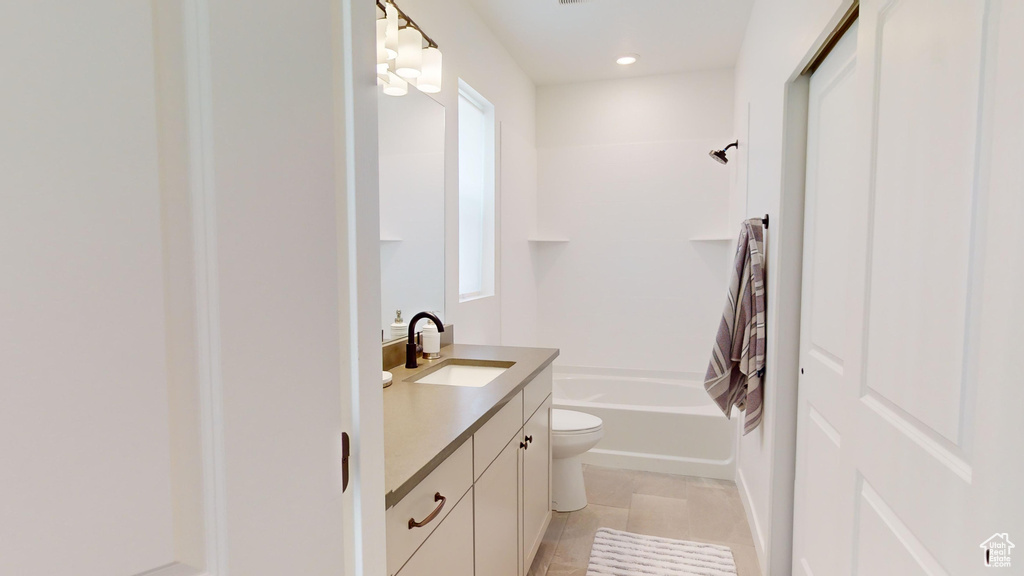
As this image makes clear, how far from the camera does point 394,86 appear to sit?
78.2 inches

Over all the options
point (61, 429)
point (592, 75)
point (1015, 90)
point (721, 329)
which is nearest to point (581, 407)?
point (721, 329)

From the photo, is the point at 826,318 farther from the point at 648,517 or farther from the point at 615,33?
the point at 615,33

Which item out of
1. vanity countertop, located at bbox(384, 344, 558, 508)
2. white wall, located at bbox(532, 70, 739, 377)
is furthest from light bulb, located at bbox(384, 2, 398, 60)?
white wall, located at bbox(532, 70, 739, 377)

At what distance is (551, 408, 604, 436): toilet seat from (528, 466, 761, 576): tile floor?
0.44 metres

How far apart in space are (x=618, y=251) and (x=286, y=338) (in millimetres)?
3524

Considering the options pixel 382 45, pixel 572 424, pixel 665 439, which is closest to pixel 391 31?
pixel 382 45

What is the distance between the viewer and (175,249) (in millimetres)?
461

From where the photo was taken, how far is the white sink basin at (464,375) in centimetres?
203

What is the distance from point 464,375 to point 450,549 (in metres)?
0.92

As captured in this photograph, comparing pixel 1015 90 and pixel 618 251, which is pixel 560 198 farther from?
pixel 1015 90

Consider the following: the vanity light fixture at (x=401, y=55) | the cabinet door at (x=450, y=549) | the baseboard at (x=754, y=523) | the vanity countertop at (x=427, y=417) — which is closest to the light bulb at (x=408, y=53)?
the vanity light fixture at (x=401, y=55)

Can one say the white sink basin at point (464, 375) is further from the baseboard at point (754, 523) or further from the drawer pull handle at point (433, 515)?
the baseboard at point (754, 523)
